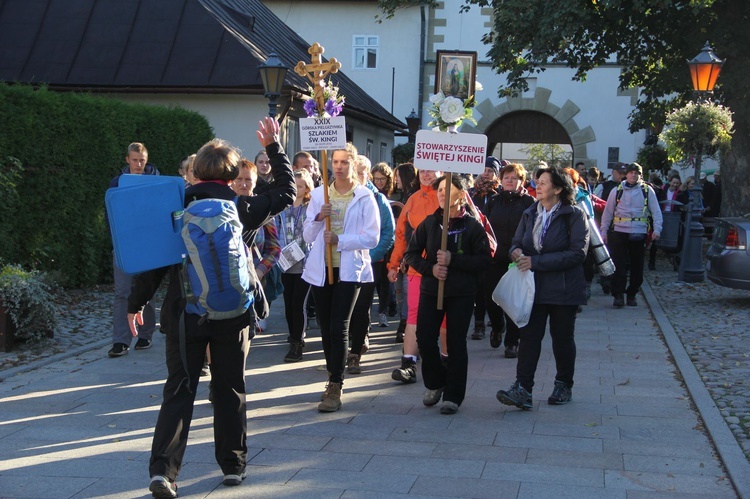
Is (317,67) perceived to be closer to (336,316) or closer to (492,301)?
(336,316)

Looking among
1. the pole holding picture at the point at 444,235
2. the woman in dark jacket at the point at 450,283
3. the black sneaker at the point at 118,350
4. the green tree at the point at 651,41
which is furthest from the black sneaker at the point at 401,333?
the green tree at the point at 651,41

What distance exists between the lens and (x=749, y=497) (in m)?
5.13

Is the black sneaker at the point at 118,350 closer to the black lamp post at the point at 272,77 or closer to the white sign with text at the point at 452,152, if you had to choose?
the white sign with text at the point at 452,152

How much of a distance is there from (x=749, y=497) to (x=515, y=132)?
29.6 m

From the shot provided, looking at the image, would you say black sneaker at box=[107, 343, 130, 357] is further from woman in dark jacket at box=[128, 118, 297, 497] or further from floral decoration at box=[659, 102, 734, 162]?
floral decoration at box=[659, 102, 734, 162]

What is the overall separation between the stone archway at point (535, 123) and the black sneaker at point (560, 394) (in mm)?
25599

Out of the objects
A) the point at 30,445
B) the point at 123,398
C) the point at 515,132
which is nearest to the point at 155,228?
the point at 30,445

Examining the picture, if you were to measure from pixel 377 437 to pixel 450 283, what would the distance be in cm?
126

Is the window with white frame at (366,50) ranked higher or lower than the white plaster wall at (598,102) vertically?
higher

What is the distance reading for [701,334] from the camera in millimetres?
11086

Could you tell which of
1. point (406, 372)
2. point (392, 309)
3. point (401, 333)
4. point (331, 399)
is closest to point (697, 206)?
point (392, 309)

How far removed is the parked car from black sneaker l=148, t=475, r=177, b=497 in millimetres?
10094

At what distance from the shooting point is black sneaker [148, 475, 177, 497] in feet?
16.1

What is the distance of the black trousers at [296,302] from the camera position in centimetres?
893
